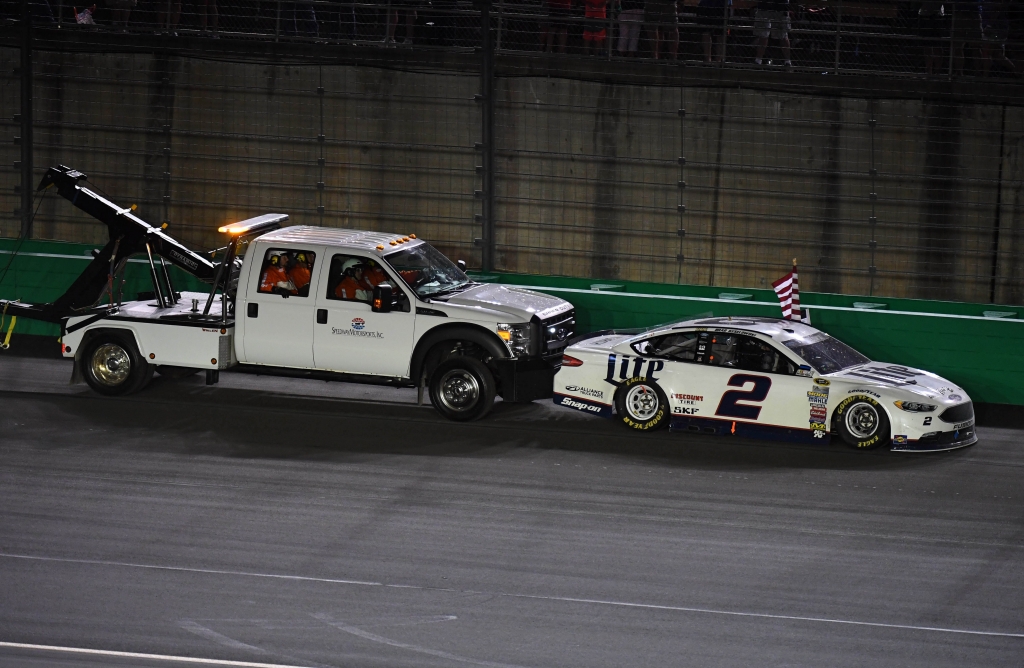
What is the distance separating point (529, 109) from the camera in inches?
723

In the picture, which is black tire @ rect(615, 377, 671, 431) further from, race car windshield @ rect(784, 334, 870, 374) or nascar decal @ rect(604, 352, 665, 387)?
race car windshield @ rect(784, 334, 870, 374)

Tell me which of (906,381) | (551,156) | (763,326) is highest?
(551,156)

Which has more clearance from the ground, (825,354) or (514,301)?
(514,301)

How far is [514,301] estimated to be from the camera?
15180 mm

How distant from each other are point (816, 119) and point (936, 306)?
2.90 m

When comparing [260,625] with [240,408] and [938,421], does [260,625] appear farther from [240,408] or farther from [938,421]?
[938,421]

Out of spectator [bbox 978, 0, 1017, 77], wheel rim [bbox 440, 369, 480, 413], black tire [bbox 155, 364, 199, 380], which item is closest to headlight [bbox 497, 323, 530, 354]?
wheel rim [bbox 440, 369, 480, 413]

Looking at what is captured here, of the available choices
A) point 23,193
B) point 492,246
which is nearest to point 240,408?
point 492,246

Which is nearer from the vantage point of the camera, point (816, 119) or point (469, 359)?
point (469, 359)

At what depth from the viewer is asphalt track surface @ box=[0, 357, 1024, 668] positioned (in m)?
8.91

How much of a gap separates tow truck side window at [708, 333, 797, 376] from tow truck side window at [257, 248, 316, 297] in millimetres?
4358

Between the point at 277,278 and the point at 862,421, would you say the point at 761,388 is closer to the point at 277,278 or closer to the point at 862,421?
the point at 862,421

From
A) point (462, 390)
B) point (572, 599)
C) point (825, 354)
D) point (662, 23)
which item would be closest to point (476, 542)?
point (572, 599)

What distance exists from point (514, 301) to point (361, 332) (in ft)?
5.63
